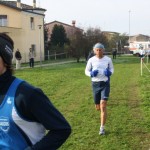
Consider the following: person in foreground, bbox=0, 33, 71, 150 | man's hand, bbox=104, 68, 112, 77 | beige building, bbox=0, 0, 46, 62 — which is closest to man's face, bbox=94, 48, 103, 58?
man's hand, bbox=104, 68, 112, 77

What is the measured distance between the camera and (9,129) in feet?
9.18

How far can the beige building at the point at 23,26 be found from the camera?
170ft

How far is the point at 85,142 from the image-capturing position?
8.34 m

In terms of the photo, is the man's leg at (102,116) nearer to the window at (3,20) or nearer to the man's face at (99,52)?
the man's face at (99,52)

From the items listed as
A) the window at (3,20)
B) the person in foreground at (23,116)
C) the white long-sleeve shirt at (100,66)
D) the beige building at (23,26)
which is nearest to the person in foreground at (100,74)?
the white long-sleeve shirt at (100,66)

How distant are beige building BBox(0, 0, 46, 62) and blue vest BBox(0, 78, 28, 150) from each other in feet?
154

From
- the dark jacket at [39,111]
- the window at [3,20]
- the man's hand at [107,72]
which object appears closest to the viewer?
the dark jacket at [39,111]

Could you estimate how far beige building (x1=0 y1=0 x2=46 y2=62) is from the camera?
51.8 meters

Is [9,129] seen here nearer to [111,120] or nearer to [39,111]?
[39,111]

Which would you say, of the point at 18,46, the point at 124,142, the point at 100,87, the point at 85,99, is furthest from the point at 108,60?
the point at 18,46

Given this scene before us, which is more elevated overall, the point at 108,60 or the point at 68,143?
the point at 108,60

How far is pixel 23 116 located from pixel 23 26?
5147cm

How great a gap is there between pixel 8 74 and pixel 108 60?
23.1 ft

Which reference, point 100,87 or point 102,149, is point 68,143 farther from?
point 100,87
